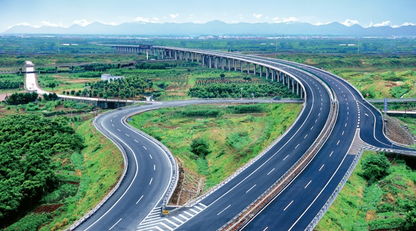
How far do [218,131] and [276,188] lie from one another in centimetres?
4054

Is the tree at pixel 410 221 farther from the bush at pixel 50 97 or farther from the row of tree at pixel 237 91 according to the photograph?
the bush at pixel 50 97

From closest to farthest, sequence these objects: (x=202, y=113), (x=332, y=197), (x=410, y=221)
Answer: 1. (x=410, y=221)
2. (x=332, y=197)
3. (x=202, y=113)

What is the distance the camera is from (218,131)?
93188 mm

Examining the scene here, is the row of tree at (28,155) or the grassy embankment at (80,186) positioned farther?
the row of tree at (28,155)

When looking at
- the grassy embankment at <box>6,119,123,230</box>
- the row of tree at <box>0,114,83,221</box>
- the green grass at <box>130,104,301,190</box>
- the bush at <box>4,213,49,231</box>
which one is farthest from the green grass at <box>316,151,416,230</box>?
the row of tree at <box>0,114,83,221</box>

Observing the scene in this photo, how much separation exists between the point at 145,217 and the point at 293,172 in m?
23.2

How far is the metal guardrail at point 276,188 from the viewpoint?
45.9 metres

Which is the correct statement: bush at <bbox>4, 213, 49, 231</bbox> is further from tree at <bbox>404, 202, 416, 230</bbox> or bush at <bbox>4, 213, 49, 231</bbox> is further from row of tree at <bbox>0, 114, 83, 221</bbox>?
tree at <bbox>404, 202, 416, 230</bbox>

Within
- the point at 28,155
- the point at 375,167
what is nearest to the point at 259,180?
the point at 375,167

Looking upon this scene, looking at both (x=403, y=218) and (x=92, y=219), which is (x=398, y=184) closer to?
(x=403, y=218)

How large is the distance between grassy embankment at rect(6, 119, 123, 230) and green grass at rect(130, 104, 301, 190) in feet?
40.3

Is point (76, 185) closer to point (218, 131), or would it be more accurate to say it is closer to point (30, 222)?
point (30, 222)

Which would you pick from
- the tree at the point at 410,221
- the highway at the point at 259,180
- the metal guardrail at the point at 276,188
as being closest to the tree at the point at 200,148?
the highway at the point at 259,180

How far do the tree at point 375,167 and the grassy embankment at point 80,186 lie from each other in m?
39.1
